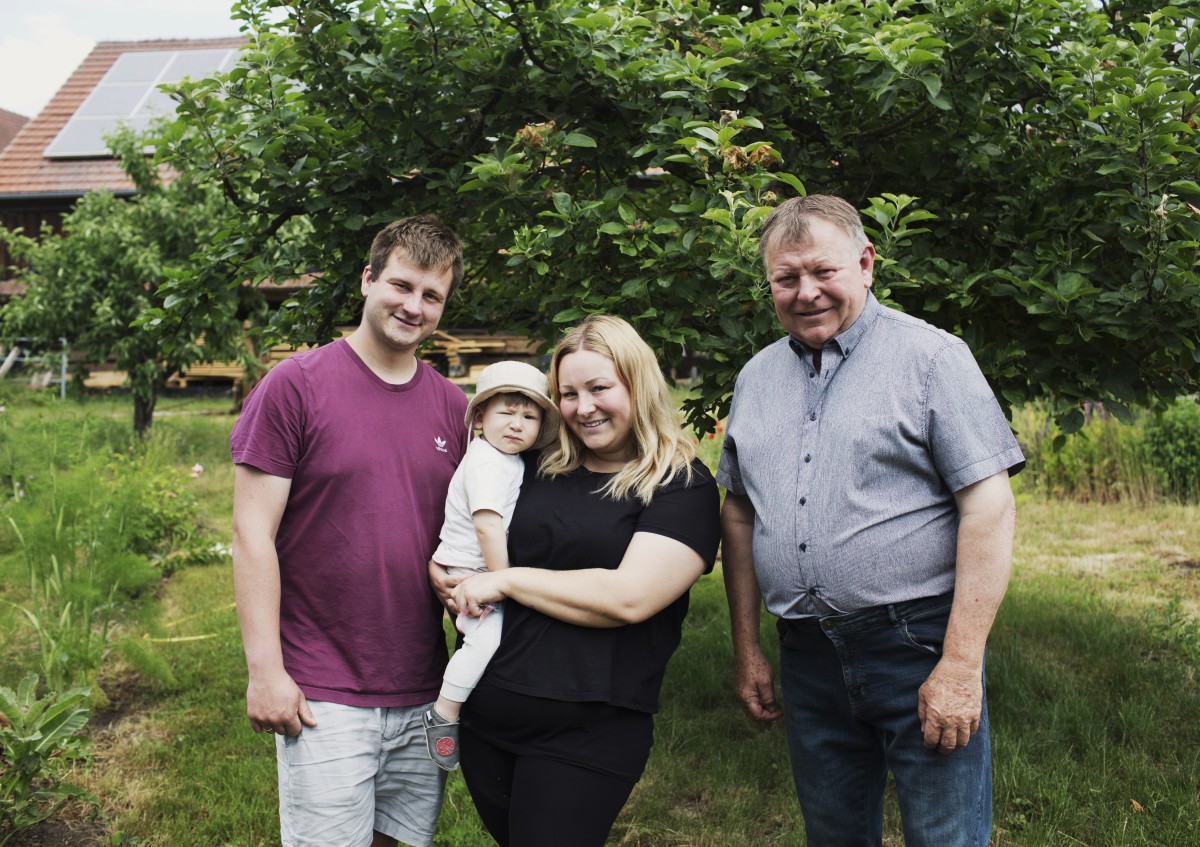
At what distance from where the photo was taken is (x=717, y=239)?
268 centimetres

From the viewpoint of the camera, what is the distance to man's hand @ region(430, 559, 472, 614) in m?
2.26

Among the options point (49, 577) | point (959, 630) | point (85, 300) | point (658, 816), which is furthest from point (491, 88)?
point (85, 300)

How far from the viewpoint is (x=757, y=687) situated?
2.45 metres

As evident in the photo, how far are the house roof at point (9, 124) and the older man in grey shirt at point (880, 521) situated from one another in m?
31.8

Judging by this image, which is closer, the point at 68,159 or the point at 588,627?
the point at 588,627

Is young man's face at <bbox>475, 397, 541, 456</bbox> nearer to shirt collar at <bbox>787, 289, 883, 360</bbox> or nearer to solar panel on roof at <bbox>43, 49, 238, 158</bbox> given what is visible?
shirt collar at <bbox>787, 289, 883, 360</bbox>

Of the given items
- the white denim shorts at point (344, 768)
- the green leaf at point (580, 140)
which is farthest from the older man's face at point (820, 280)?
the white denim shorts at point (344, 768)

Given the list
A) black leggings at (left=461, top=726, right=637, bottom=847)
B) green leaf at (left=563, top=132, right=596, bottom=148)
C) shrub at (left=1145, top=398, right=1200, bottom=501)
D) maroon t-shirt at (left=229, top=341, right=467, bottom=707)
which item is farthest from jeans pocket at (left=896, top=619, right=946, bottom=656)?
shrub at (left=1145, top=398, right=1200, bottom=501)

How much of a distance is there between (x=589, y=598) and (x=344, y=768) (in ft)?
2.38

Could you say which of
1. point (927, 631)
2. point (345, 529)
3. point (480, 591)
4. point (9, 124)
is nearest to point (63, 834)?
point (345, 529)

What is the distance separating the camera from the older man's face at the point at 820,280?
214cm

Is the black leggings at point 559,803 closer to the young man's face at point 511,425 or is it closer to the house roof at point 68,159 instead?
the young man's face at point 511,425

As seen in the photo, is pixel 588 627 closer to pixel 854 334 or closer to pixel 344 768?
pixel 344 768

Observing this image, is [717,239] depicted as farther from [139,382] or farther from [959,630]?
[139,382]
